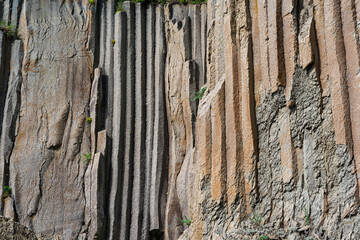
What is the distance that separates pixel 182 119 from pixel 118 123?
3.62 feet

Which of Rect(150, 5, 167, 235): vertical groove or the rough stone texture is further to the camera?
Rect(150, 5, 167, 235): vertical groove

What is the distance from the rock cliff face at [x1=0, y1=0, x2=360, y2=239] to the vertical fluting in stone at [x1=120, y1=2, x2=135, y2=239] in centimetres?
2

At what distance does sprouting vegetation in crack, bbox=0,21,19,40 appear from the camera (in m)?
9.77

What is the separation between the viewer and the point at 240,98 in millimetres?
6480

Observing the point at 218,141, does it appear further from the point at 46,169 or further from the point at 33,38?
the point at 33,38

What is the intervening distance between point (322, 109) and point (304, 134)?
1.13 feet

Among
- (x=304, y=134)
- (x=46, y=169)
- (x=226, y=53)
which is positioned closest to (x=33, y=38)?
(x=46, y=169)

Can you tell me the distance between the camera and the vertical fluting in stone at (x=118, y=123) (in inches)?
339

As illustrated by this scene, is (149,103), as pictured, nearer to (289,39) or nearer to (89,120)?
(89,120)

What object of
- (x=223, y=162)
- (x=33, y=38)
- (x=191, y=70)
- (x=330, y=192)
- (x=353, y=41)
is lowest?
(x=330, y=192)

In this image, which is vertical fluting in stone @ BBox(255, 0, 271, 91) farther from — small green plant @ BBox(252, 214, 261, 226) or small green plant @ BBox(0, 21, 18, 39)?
small green plant @ BBox(0, 21, 18, 39)

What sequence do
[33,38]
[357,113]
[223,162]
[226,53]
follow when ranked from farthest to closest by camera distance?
[33,38] < [226,53] < [223,162] < [357,113]

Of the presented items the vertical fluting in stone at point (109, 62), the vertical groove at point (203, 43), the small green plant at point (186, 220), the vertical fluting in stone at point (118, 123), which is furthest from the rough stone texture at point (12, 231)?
the vertical groove at point (203, 43)

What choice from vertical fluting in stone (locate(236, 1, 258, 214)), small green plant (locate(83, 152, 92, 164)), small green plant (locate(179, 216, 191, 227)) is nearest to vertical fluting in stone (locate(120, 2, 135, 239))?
small green plant (locate(83, 152, 92, 164))
